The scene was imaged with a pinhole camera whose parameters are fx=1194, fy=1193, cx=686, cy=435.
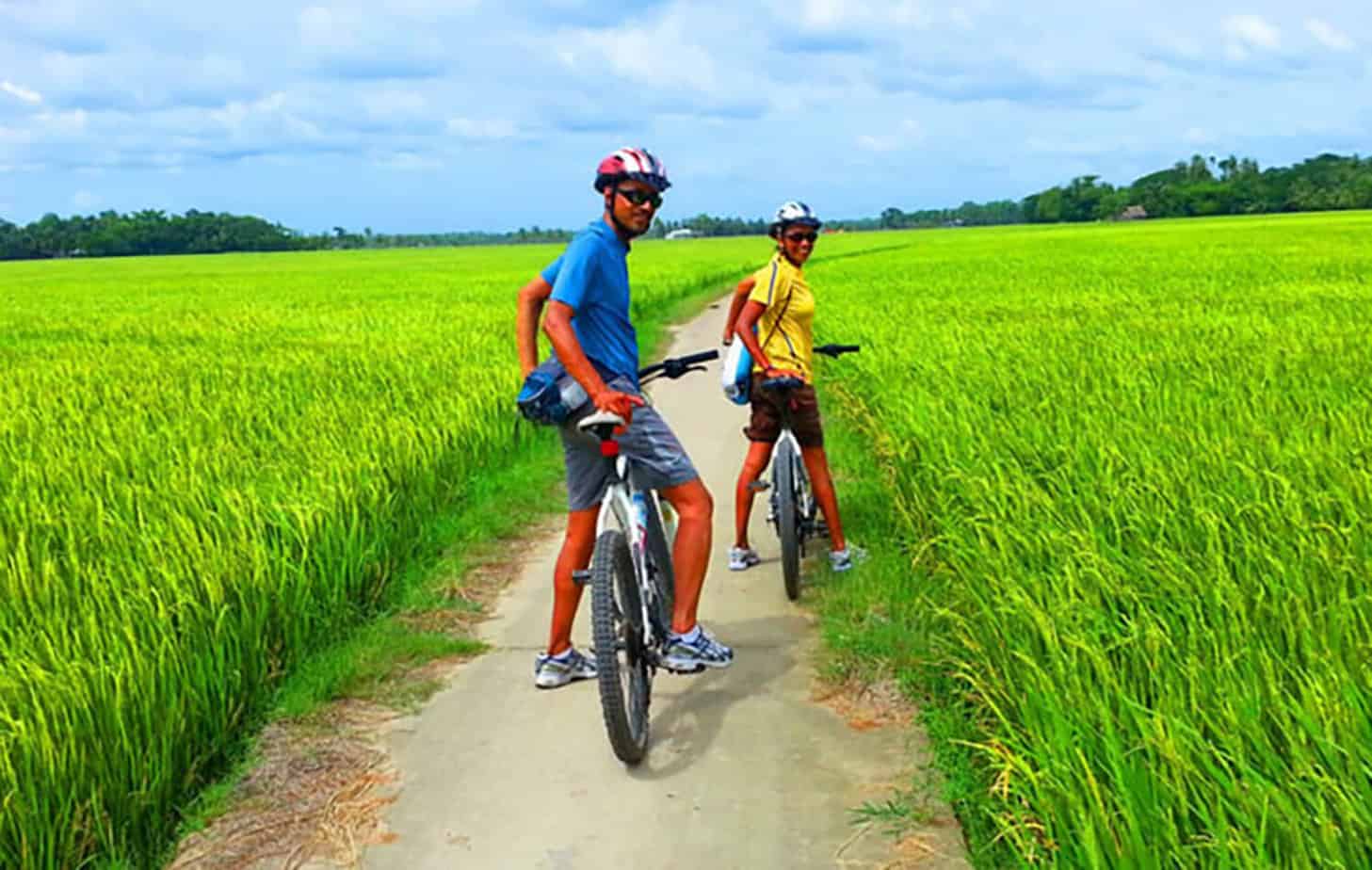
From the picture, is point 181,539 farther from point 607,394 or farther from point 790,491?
point 790,491

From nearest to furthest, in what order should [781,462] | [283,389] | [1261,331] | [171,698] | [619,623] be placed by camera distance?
[171,698] < [619,623] < [781,462] < [283,389] < [1261,331]

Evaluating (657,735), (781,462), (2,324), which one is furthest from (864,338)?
(2,324)

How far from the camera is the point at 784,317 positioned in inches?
196

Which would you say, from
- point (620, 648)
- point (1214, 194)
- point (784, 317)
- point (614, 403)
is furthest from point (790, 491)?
point (1214, 194)

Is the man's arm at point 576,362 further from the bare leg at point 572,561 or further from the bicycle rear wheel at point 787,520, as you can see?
the bicycle rear wheel at point 787,520

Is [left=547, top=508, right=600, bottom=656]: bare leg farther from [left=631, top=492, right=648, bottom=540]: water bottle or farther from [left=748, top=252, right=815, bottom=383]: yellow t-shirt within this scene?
[left=748, top=252, right=815, bottom=383]: yellow t-shirt

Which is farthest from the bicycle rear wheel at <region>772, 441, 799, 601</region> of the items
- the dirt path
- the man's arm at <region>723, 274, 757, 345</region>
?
the man's arm at <region>723, 274, 757, 345</region>

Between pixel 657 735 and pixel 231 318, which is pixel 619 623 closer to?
pixel 657 735

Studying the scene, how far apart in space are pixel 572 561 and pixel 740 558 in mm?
1744

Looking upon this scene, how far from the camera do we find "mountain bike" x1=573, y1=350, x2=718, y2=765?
11.0 feet

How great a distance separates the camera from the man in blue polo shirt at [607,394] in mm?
3445

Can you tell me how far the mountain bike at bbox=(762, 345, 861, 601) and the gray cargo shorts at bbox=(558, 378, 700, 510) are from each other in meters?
1.18

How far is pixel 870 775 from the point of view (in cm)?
333

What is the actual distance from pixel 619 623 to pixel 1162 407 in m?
3.62
